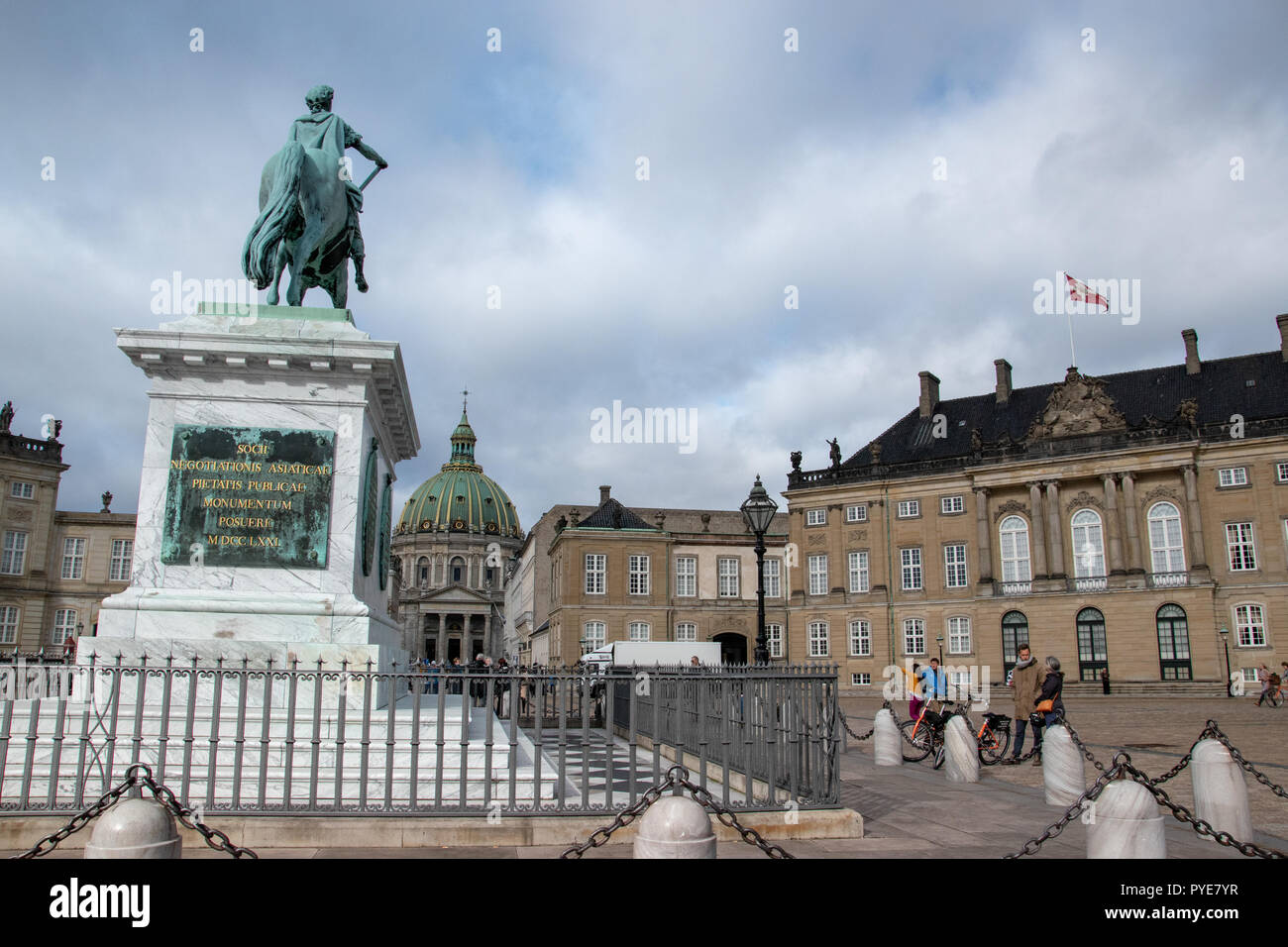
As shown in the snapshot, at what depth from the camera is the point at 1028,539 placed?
5309 cm

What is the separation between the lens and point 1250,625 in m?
46.1

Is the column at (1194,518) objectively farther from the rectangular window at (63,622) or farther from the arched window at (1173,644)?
the rectangular window at (63,622)

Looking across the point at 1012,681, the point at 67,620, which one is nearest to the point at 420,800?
the point at 1012,681

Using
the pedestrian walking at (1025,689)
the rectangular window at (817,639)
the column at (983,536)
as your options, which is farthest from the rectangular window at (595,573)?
the pedestrian walking at (1025,689)

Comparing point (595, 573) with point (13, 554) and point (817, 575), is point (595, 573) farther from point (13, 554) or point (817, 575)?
point (13, 554)

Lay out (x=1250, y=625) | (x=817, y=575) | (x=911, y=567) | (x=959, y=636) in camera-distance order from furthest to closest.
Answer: (x=817, y=575) < (x=911, y=567) < (x=959, y=636) < (x=1250, y=625)

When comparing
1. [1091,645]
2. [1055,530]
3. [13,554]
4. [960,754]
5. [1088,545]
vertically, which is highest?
[1055,530]

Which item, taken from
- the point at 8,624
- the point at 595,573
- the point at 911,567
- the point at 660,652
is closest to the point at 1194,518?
the point at 911,567

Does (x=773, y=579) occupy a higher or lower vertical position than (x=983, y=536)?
lower

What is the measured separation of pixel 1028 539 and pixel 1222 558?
9610mm

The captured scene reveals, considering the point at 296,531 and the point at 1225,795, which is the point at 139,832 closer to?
the point at 296,531

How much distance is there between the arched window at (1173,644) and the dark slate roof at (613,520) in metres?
31.9

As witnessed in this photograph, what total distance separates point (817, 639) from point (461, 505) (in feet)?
375

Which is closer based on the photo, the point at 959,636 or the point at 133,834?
the point at 133,834
